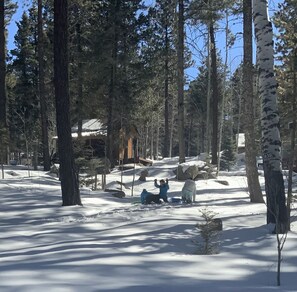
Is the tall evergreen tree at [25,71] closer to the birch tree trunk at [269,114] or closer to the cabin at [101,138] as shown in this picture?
the cabin at [101,138]

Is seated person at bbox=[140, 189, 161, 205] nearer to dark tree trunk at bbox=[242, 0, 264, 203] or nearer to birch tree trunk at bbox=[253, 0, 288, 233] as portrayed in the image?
dark tree trunk at bbox=[242, 0, 264, 203]

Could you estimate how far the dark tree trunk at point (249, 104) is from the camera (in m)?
13.7

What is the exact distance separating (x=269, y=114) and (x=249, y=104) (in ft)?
17.8

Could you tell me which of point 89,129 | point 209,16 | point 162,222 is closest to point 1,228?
point 162,222

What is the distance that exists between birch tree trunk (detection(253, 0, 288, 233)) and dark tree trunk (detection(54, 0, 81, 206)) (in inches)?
209

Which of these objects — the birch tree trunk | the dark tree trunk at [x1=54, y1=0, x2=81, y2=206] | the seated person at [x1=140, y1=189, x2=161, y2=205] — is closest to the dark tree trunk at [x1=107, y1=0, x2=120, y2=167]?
the seated person at [x1=140, y1=189, x2=161, y2=205]

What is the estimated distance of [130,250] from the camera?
269 inches

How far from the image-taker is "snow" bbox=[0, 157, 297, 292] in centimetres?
503

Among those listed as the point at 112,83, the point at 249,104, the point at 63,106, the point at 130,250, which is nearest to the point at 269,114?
the point at 130,250

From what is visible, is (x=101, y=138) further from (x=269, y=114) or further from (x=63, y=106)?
(x=269, y=114)

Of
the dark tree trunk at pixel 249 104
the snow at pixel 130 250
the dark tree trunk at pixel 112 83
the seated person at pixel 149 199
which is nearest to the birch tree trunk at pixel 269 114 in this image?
the snow at pixel 130 250

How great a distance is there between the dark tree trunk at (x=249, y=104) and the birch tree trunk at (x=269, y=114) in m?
5.04

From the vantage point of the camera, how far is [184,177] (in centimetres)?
2303

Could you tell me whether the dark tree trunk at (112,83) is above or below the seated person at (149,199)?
above
